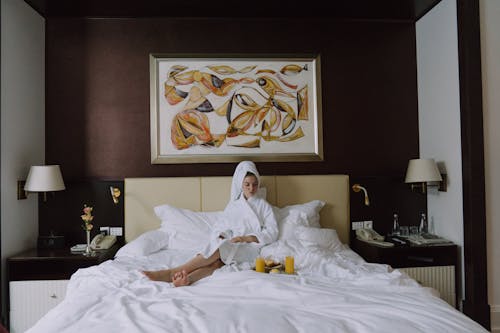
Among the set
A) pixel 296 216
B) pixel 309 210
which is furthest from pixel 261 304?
pixel 309 210

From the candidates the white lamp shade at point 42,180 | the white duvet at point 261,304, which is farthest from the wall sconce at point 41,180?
the white duvet at point 261,304

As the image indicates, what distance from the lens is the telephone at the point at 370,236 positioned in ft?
11.8

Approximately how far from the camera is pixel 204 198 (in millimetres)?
3775

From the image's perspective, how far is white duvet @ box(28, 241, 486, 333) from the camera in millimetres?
1734

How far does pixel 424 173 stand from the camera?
11.7 feet

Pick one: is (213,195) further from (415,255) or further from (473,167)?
(473,167)

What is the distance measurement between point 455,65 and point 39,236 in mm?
3994

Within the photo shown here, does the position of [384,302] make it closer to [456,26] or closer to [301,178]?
[301,178]

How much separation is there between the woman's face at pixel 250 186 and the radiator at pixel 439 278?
4.79ft

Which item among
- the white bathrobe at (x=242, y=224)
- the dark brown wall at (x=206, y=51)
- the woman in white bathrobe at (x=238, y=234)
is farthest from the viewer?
the dark brown wall at (x=206, y=51)

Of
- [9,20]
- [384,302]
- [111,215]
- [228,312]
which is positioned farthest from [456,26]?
[9,20]

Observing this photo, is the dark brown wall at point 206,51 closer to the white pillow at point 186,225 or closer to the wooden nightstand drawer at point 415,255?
the white pillow at point 186,225

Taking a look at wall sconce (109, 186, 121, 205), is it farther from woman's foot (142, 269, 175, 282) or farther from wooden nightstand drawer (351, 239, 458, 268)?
wooden nightstand drawer (351, 239, 458, 268)

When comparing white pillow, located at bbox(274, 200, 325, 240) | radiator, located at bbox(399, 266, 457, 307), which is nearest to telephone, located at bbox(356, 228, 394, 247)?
radiator, located at bbox(399, 266, 457, 307)
